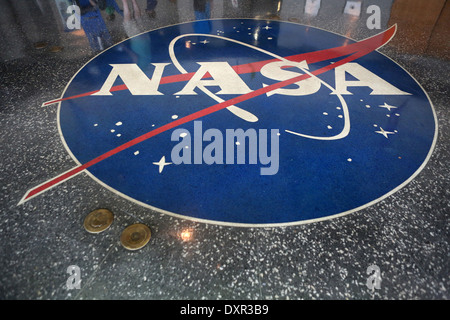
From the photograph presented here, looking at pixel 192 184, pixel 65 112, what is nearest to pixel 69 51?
pixel 65 112

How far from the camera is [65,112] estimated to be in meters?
4.05

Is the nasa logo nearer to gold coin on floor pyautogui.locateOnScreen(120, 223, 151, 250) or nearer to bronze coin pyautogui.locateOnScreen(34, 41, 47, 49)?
gold coin on floor pyautogui.locateOnScreen(120, 223, 151, 250)

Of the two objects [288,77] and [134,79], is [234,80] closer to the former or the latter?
[288,77]

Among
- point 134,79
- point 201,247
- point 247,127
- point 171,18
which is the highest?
point 171,18

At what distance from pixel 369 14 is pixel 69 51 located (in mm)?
7032

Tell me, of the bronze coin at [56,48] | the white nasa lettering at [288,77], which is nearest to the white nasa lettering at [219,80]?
the white nasa lettering at [288,77]

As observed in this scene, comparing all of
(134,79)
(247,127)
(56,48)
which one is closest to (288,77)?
(247,127)

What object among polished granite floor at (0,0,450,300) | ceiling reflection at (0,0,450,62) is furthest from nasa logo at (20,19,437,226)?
ceiling reflection at (0,0,450,62)

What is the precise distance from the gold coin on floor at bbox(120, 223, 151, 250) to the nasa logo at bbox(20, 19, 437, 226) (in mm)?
348

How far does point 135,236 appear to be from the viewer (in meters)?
2.65

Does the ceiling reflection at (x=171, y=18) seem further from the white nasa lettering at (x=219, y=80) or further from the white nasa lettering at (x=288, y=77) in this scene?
the white nasa lettering at (x=219, y=80)

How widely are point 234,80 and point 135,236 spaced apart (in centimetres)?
310
